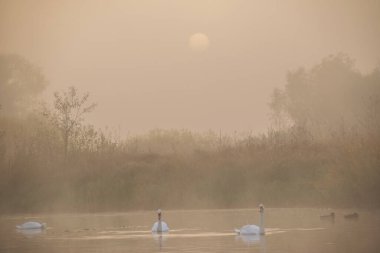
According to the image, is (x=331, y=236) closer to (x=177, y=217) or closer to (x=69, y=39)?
(x=177, y=217)

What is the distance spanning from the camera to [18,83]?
3858 inches

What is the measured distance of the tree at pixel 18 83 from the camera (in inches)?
3757

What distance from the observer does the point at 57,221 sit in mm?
35969

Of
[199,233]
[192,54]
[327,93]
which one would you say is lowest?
[199,233]

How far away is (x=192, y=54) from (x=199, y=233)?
106m

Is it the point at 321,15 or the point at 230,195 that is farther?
the point at 321,15

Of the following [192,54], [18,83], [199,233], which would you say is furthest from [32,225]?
[192,54]

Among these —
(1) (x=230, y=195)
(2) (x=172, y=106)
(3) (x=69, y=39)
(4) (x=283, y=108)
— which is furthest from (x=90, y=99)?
(1) (x=230, y=195)

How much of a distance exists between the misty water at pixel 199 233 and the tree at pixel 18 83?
57.8 m

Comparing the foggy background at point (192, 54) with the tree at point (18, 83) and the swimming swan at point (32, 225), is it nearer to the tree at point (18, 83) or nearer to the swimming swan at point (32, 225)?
the tree at point (18, 83)

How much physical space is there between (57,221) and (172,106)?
7506 centimetres

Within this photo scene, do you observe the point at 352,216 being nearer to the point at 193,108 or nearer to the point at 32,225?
the point at 32,225

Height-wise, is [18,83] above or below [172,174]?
above

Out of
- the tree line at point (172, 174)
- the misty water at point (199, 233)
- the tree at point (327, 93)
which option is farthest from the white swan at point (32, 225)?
the tree at point (327, 93)
